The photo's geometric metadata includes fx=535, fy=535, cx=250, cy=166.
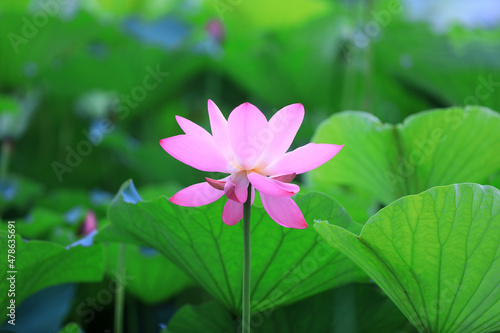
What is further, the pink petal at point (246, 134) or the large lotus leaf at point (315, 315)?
the large lotus leaf at point (315, 315)

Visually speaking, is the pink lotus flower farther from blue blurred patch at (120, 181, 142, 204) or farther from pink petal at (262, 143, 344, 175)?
blue blurred patch at (120, 181, 142, 204)

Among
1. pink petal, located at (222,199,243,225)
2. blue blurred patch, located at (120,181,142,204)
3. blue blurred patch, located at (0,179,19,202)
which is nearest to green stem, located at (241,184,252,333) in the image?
pink petal, located at (222,199,243,225)

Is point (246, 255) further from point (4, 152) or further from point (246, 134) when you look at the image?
point (4, 152)

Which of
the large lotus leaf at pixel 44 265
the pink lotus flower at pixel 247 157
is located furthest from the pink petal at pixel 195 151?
the large lotus leaf at pixel 44 265

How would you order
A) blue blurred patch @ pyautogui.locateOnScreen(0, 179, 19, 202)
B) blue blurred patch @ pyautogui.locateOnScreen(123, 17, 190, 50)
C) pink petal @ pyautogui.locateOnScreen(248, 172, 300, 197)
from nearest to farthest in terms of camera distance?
pink petal @ pyautogui.locateOnScreen(248, 172, 300, 197), blue blurred patch @ pyautogui.locateOnScreen(0, 179, 19, 202), blue blurred patch @ pyautogui.locateOnScreen(123, 17, 190, 50)

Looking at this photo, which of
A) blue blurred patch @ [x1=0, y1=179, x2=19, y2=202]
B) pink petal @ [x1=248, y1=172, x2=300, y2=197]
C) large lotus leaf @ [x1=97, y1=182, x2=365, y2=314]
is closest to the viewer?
pink petal @ [x1=248, y1=172, x2=300, y2=197]

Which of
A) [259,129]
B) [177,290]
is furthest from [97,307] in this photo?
[259,129]

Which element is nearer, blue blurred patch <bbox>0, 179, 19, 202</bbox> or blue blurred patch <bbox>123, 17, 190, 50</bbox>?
blue blurred patch <bbox>0, 179, 19, 202</bbox>

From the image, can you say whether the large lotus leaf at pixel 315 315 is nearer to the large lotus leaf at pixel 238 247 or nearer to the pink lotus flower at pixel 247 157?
the large lotus leaf at pixel 238 247

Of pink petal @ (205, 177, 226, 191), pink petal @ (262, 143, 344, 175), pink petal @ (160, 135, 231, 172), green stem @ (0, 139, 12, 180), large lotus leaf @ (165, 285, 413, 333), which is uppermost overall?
green stem @ (0, 139, 12, 180)
